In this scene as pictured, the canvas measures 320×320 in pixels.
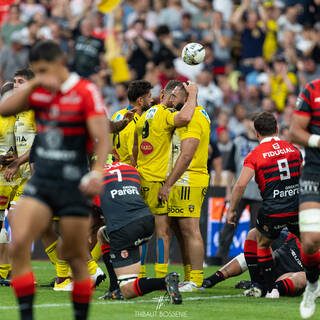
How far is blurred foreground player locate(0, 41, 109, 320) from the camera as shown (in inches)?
236

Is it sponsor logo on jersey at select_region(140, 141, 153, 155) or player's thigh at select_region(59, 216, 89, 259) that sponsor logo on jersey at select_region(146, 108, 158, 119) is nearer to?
sponsor logo on jersey at select_region(140, 141, 153, 155)

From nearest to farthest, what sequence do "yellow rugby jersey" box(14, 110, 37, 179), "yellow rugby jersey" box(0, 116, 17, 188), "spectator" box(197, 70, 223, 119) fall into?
"yellow rugby jersey" box(14, 110, 37, 179) → "yellow rugby jersey" box(0, 116, 17, 188) → "spectator" box(197, 70, 223, 119)

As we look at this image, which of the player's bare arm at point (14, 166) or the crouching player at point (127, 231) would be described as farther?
the player's bare arm at point (14, 166)

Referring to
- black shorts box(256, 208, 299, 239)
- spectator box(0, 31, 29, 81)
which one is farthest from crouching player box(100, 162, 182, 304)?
spectator box(0, 31, 29, 81)

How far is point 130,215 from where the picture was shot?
27.4ft

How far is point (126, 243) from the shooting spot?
826cm

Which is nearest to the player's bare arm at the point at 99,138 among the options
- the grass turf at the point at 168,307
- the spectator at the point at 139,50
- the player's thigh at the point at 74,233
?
the player's thigh at the point at 74,233

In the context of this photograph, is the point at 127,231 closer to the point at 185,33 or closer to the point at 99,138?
the point at 99,138

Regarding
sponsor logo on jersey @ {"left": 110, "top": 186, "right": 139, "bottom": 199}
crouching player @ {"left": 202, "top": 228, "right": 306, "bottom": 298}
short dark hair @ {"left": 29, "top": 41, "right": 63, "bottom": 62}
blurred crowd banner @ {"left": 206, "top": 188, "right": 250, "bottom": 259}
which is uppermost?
short dark hair @ {"left": 29, "top": 41, "right": 63, "bottom": 62}

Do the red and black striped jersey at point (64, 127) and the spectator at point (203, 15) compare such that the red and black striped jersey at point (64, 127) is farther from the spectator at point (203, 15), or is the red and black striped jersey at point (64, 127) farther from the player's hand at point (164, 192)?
the spectator at point (203, 15)

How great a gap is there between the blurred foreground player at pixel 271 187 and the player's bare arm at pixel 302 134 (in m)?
1.61

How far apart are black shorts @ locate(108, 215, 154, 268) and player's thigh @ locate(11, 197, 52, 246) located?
232 cm

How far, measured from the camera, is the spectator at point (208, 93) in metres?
17.1

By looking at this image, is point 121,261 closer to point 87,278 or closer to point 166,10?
point 87,278
